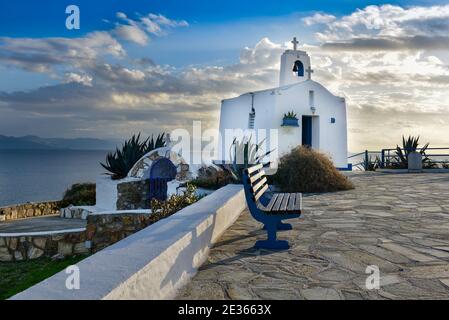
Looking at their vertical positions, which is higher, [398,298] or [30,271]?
[398,298]

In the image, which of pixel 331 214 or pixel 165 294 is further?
pixel 331 214

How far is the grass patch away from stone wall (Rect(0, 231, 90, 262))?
0.20 metres

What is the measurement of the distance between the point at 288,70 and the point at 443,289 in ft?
59.8

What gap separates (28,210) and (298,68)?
44.7 feet

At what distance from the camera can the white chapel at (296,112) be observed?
19172mm

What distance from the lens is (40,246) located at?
12188mm

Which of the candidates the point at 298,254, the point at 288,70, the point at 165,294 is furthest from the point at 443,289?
the point at 288,70

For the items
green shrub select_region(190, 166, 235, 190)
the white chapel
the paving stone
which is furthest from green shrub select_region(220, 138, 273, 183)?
the paving stone

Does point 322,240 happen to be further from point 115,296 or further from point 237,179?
point 237,179

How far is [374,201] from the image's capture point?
30.9 ft

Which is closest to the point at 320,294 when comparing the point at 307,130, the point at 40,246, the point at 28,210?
the point at 40,246

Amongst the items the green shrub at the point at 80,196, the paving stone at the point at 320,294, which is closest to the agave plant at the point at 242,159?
the paving stone at the point at 320,294

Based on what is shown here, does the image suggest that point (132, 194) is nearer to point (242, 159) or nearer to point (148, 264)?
point (242, 159)

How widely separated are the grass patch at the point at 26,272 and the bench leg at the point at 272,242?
656 cm
